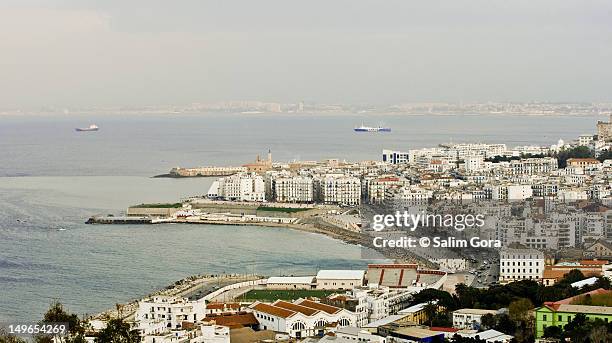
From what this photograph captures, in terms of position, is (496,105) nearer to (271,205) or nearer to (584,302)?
(271,205)

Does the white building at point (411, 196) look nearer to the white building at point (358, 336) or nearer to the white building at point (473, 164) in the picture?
the white building at point (473, 164)

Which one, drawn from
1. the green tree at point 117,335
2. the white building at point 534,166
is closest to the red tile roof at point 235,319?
the green tree at point 117,335

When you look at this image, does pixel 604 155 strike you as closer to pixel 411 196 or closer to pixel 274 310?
pixel 411 196

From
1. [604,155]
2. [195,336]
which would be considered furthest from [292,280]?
[604,155]

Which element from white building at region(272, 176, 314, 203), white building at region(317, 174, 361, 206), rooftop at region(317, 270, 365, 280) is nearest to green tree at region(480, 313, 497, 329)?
rooftop at region(317, 270, 365, 280)

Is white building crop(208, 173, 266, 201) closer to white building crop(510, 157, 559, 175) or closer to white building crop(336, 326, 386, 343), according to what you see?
white building crop(510, 157, 559, 175)

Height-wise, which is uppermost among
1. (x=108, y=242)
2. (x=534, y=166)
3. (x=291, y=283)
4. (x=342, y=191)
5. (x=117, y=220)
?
(x=534, y=166)
